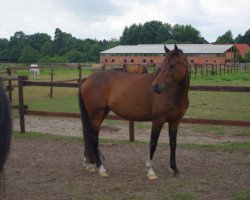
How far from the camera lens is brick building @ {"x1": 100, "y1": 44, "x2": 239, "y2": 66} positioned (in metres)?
63.5

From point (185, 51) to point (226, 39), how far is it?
4757cm

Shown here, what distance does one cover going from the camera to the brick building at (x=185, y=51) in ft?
208

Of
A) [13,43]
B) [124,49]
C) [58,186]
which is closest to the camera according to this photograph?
[58,186]

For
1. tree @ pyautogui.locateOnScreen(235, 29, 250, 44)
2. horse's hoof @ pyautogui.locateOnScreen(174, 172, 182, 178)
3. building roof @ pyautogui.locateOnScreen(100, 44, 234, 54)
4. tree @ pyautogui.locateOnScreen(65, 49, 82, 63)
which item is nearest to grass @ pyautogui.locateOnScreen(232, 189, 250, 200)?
horse's hoof @ pyautogui.locateOnScreen(174, 172, 182, 178)

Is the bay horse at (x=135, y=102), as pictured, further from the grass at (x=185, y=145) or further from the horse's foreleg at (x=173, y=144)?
the grass at (x=185, y=145)

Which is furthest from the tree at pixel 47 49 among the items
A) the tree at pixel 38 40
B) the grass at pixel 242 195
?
the grass at pixel 242 195

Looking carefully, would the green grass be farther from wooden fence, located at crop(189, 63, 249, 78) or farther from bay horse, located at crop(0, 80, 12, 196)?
wooden fence, located at crop(189, 63, 249, 78)

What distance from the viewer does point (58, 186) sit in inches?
194

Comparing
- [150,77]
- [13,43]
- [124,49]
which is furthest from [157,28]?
[150,77]

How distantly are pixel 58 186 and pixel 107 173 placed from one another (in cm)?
90

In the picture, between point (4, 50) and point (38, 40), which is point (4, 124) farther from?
point (38, 40)

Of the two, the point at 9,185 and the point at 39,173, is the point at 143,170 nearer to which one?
the point at 39,173

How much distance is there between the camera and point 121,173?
221 inches

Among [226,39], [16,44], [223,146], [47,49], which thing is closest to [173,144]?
[223,146]
